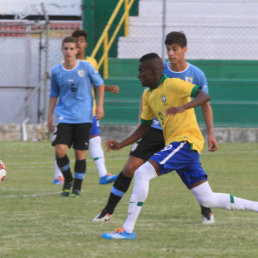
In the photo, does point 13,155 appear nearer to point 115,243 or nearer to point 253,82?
point 253,82

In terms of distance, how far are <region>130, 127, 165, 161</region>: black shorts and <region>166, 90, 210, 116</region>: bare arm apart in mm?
1237

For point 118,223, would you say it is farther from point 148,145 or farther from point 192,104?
point 192,104

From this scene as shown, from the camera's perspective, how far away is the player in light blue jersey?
28.5ft

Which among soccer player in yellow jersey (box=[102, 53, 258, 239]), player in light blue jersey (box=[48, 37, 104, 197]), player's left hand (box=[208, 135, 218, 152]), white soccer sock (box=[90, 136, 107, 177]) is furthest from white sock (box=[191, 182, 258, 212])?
white soccer sock (box=[90, 136, 107, 177])

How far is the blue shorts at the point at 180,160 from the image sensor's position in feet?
18.9

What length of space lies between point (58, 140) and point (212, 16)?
13.8 m

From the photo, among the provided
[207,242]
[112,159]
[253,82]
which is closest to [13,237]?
[207,242]

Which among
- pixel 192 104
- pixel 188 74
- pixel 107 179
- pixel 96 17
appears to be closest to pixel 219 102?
pixel 96 17

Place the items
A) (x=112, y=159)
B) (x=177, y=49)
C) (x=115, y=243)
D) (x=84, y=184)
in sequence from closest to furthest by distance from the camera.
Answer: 1. (x=115, y=243)
2. (x=177, y=49)
3. (x=84, y=184)
4. (x=112, y=159)

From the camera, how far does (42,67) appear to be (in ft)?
67.8

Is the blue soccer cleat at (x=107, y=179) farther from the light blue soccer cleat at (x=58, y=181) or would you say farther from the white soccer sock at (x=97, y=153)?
the light blue soccer cleat at (x=58, y=181)

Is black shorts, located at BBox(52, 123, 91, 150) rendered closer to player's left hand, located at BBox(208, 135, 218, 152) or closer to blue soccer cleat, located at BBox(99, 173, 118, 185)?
blue soccer cleat, located at BBox(99, 173, 118, 185)

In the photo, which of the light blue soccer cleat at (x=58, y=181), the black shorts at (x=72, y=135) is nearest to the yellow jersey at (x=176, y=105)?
the black shorts at (x=72, y=135)

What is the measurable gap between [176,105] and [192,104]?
31 centimetres
